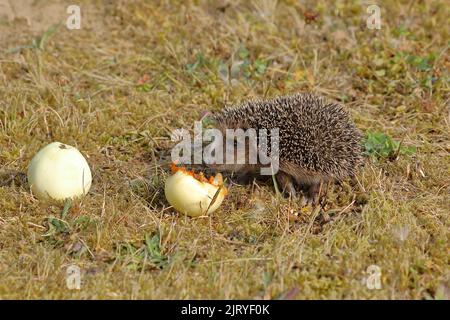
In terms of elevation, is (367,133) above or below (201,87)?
below

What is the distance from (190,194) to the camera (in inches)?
217

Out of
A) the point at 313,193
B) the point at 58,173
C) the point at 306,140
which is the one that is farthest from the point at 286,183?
the point at 58,173

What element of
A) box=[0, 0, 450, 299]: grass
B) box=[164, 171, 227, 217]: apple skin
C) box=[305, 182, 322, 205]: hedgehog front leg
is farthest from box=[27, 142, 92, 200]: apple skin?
box=[305, 182, 322, 205]: hedgehog front leg

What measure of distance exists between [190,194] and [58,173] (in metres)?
1.08

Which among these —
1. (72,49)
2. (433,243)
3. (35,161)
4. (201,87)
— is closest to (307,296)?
(433,243)

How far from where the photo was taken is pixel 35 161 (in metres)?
5.66

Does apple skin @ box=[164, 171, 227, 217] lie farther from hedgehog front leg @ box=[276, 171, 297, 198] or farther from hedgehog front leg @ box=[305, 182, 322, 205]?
hedgehog front leg @ box=[305, 182, 322, 205]

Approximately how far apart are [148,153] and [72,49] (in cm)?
216

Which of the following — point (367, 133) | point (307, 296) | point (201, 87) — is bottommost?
point (307, 296)

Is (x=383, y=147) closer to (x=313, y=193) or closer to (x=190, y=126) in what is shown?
(x=313, y=193)

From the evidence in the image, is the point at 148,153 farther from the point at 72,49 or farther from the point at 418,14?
the point at 418,14

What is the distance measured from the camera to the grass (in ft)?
16.1

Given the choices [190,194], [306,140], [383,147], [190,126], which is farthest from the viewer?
[190,126]

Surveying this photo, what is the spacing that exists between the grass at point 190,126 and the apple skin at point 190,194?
0.13m
